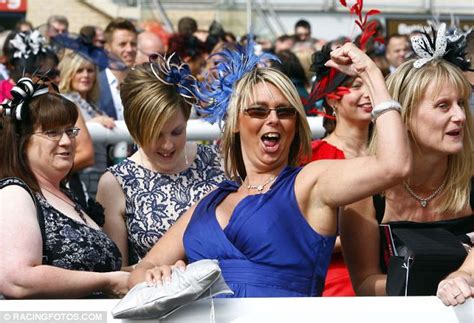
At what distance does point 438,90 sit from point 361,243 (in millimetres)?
662

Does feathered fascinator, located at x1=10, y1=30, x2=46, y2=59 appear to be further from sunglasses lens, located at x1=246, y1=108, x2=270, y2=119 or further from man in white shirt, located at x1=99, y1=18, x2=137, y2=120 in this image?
sunglasses lens, located at x1=246, y1=108, x2=270, y2=119

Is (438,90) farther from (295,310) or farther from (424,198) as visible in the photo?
(295,310)

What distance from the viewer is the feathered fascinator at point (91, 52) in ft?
25.7

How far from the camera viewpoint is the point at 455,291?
3.29 m

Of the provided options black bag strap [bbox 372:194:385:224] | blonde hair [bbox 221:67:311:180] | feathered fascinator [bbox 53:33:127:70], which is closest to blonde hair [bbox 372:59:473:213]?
black bag strap [bbox 372:194:385:224]

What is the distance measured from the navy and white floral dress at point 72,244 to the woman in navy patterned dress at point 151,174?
48cm

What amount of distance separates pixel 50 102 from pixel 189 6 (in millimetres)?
15051

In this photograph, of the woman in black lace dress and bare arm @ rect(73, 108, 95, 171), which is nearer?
the woman in black lace dress

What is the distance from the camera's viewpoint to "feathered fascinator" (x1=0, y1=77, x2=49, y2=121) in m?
4.38

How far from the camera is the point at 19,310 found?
11.0 feet

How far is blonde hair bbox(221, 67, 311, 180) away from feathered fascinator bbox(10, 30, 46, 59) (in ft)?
10.6

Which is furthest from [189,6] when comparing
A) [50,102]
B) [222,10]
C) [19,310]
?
[19,310]

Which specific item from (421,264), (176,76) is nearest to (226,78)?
(176,76)

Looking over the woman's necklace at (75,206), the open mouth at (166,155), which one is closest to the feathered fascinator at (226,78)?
the open mouth at (166,155)
